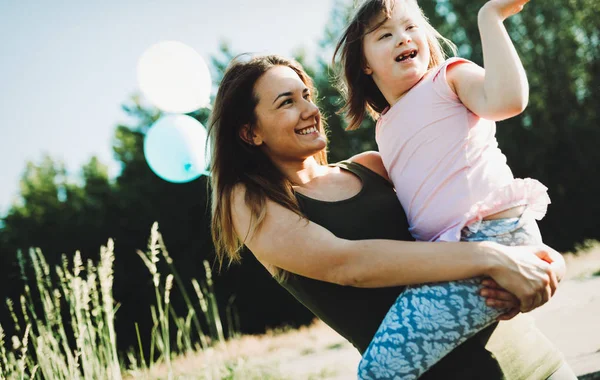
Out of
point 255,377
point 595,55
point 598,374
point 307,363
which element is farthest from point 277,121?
point 595,55

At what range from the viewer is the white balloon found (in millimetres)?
4383

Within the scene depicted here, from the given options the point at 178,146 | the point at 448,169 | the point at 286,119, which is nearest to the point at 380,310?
the point at 448,169

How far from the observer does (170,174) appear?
4086mm

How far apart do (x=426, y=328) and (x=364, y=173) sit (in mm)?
640

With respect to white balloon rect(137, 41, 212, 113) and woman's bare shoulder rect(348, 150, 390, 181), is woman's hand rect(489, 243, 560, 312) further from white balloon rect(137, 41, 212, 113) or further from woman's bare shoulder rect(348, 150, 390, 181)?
white balloon rect(137, 41, 212, 113)

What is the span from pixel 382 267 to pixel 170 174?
9.84 feet

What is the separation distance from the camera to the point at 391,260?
135 centimetres

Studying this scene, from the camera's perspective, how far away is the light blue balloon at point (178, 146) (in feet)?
12.5

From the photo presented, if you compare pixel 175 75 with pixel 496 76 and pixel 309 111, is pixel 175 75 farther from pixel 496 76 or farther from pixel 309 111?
pixel 496 76

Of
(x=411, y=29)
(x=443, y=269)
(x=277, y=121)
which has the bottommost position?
(x=443, y=269)

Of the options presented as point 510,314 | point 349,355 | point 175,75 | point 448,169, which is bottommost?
point 349,355

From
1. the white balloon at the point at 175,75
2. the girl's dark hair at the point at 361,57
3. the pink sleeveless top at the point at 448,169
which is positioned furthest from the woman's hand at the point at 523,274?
the white balloon at the point at 175,75

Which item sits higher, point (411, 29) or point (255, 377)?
point (411, 29)

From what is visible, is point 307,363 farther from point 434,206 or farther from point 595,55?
point 595,55
